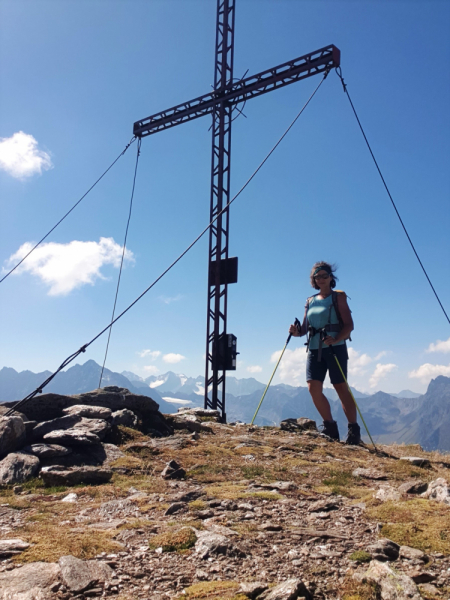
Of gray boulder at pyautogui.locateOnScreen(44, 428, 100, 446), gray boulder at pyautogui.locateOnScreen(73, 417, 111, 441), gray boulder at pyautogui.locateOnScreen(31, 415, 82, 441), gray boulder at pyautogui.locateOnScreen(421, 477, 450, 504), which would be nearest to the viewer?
gray boulder at pyautogui.locateOnScreen(421, 477, 450, 504)

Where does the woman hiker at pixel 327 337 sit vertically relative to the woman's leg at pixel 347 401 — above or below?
above

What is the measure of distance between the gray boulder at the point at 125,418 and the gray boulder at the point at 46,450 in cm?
226

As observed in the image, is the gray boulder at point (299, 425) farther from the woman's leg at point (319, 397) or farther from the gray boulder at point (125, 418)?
the gray boulder at point (125, 418)

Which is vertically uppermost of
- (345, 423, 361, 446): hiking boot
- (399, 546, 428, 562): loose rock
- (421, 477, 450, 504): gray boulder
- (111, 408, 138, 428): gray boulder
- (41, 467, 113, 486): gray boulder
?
(111, 408, 138, 428): gray boulder

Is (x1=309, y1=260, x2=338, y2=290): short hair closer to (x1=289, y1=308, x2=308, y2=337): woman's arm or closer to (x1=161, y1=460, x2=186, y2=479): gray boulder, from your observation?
(x1=289, y1=308, x2=308, y2=337): woman's arm

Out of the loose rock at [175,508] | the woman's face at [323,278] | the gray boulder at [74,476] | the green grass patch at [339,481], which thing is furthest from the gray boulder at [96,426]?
the woman's face at [323,278]

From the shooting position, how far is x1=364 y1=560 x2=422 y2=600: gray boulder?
2521mm

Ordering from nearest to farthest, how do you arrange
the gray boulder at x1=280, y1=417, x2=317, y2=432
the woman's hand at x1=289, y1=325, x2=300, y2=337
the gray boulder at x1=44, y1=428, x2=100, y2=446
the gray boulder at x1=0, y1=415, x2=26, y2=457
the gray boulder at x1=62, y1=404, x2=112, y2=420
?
the gray boulder at x1=0, y1=415, x2=26, y2=457, the gray boulder at x1=44, y1=428, x2=100, y2=446, the gray boulder at x1=62, y1=404, x2=112, y2=420, the woman's hand at x1=289, y1=325, x2=300, y2=337, the gray boulder at x1=280, y1=417, x2=317, y2=432

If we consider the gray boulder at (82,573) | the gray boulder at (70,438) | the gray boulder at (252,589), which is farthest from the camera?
the gray boulder at (70,438)

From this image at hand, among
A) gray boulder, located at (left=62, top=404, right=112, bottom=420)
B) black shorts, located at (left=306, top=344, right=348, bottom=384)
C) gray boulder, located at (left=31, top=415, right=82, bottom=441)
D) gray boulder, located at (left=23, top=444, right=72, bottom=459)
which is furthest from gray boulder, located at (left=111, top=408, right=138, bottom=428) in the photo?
black shorts, located at (left=306, top=344, right=348, bottom=384)

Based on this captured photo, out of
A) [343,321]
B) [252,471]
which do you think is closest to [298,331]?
[343,321]

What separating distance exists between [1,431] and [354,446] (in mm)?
6856

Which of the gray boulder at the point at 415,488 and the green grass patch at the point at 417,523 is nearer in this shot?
the green grass patch at the point at 417,523

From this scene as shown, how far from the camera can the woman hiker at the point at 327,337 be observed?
29.7 ft
